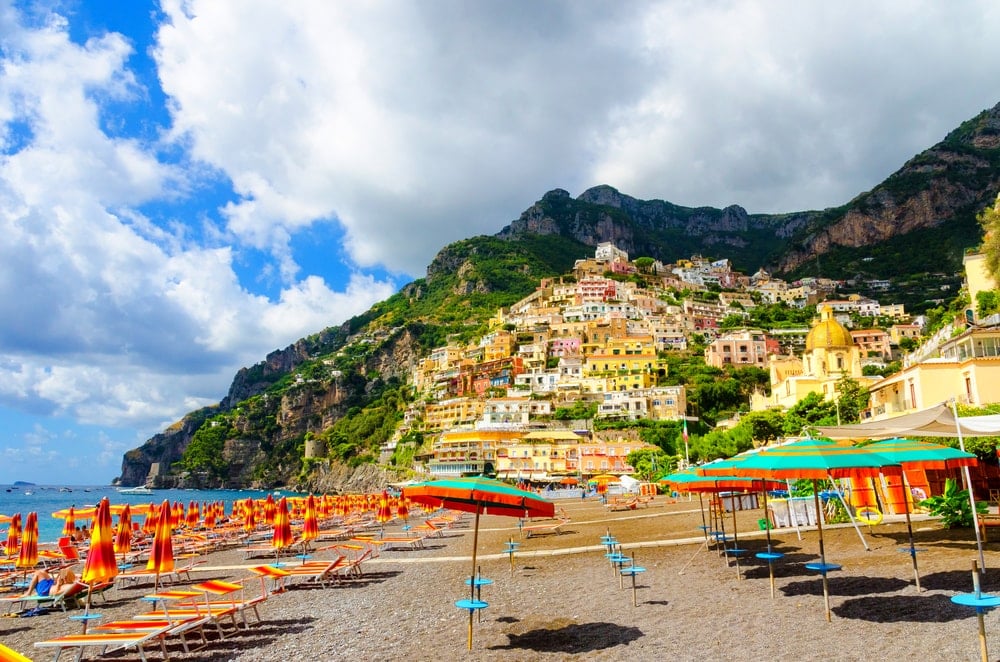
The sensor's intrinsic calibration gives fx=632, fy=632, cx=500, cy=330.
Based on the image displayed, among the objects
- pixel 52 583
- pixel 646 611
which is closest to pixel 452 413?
pixel 52 583

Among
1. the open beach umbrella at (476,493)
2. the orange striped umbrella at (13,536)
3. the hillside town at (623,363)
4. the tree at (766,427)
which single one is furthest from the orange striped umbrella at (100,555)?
the tree at (766,427)

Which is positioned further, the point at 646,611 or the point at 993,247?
the point at 993,247

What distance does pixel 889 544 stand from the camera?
12234 mm

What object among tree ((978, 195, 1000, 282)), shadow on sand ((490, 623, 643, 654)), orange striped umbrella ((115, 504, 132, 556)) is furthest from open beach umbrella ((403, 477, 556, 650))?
tree ((978, 195, 1000, 282))

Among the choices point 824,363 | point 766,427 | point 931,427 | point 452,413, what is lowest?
point 766,427

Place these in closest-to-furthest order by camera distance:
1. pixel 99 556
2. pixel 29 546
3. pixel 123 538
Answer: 1. pixel 99 556
2. pixel 123 538
3. pixel 29 546

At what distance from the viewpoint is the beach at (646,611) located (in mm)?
7109

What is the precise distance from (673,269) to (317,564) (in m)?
139

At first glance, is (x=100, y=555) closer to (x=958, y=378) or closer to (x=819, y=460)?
(x=819, y=460)

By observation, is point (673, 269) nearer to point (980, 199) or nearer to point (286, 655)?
point (980, 199)

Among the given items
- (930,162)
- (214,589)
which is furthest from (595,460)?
(930,162)

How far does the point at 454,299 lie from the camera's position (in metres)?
153

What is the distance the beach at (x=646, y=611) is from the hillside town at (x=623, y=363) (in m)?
15.9

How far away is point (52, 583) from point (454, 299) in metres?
141
